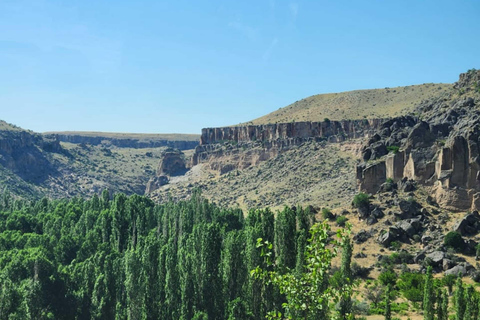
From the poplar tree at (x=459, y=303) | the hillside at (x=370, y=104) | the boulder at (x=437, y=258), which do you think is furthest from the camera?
the hillside at (x=370, y=104)

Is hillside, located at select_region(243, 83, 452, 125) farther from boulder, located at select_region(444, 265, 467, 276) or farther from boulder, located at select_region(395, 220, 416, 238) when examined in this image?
boulder, located at select_region(444, 265, 467, 276)

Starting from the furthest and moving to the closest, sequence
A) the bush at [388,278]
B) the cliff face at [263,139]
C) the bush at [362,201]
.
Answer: the cliff face at [263,139] → the bush at [362,201] → the bush at [388,278]

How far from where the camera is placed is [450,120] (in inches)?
3253

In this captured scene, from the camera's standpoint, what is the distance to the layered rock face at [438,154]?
225 feet

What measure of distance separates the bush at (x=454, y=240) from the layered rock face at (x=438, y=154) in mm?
6931

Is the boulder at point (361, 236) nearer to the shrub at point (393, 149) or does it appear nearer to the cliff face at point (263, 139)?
the shrub at point (393, 149)

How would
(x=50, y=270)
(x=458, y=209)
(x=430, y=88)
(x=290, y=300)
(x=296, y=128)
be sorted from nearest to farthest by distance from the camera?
(x=290, y=300), (x=50, y=270), (x=458, y=209), (x=296, y=128), (x=430, y=88)

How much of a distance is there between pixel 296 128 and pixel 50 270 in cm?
11570

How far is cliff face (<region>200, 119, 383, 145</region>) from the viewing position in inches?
5920

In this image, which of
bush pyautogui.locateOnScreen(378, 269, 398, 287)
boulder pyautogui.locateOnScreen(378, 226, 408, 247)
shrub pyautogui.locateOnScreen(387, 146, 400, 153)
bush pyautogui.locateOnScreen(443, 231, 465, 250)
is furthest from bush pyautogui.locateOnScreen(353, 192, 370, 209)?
bush pyautogui.locateOnScreen(378, 269, 398, 287)

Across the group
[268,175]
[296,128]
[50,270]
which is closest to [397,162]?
[50,270]

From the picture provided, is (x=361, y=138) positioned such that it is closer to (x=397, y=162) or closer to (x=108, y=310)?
(x=397, y=162)

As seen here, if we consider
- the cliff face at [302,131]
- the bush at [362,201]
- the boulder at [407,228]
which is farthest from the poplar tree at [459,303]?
the cliff face at [302,131]

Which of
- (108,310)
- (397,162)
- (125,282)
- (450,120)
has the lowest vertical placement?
(108,310)
